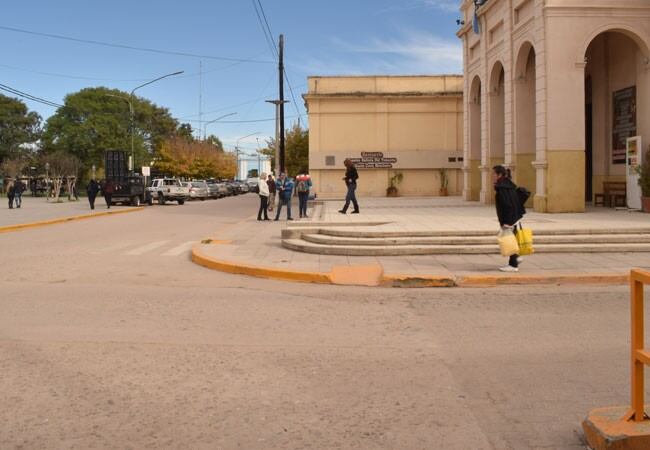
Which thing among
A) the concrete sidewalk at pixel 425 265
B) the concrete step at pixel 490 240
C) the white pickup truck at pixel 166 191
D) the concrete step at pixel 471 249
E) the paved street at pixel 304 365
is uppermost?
the white pickup truck at pixel 166 191

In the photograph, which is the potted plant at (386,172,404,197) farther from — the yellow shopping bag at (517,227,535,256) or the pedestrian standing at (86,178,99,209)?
the yellow shopping bag at (517,227,535,256)

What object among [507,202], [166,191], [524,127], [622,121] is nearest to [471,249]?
[507,202]

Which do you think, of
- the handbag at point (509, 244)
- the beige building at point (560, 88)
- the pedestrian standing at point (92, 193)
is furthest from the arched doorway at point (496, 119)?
the pedestrian standing at point (92, 193)

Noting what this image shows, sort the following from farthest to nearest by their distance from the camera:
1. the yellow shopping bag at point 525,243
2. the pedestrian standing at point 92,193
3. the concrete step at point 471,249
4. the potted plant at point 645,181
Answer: the pedestrian standing at point 92,193, the potted plant at point 645,181, the concrete step at point 471,249, the yellow shopping bag at point 525,243

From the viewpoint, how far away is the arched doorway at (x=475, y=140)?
2902 centimetres

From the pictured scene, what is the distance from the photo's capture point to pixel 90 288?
9.79 m

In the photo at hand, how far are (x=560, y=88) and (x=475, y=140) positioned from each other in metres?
10.4

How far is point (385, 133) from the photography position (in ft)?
121

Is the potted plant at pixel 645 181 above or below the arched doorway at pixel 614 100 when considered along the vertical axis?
below

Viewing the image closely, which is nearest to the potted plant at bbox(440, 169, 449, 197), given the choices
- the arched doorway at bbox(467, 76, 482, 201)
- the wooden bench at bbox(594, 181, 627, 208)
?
the arched doorway at bbox(467, 76, 482, 201)

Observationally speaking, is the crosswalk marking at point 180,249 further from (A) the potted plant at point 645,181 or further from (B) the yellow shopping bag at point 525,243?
(A) the potted plant at point 645,181

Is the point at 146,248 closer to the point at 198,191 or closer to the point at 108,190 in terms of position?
the point at 108,190

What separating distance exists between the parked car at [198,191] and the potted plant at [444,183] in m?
23.0

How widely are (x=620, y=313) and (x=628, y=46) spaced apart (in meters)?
16.3
